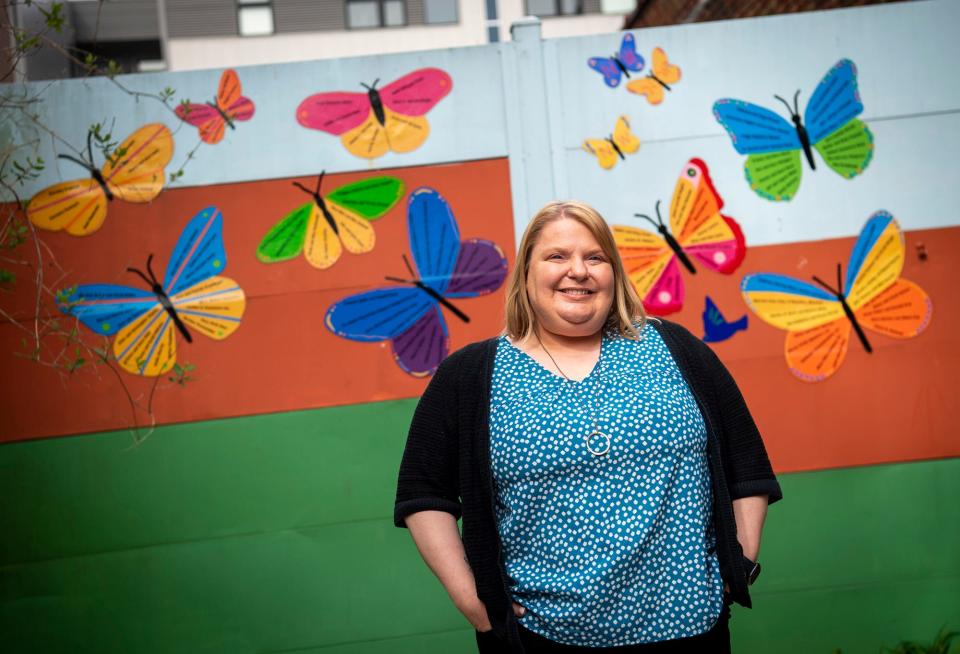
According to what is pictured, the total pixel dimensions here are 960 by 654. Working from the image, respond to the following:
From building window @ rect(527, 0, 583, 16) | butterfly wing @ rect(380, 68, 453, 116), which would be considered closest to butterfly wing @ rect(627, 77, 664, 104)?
butterfly wing @ rect(380, 68, 453, 116)

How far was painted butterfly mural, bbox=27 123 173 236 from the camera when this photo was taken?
3.30 meters

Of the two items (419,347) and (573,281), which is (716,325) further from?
(573,281)

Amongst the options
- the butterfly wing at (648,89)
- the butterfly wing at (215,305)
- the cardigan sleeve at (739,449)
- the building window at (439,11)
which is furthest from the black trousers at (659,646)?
the building window at (439,11)

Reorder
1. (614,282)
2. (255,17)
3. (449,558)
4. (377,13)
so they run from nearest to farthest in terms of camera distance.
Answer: (449,558), (614,282), (255,17), (377,13)

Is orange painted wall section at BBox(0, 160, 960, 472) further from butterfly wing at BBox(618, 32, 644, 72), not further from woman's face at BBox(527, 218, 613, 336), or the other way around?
woman's face at BBox(527, 218, 613, 336)

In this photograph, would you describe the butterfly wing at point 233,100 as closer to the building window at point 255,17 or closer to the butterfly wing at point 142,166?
the butterfly wing at point 142,166

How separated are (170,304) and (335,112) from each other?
0.94 metres

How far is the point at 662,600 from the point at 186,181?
2361 mm

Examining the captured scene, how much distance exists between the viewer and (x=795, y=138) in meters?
3.40

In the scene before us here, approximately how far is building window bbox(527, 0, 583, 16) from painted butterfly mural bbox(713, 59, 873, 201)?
14.8 meters

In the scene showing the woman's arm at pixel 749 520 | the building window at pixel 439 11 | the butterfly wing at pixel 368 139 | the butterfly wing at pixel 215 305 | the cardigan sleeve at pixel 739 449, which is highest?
the building window at pixel 439 11

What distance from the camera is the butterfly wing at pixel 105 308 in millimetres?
3289

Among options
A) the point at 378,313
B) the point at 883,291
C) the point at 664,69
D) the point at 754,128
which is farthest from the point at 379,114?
the point at 883,291

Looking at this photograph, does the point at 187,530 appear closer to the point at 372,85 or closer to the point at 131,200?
the point at 131,200
